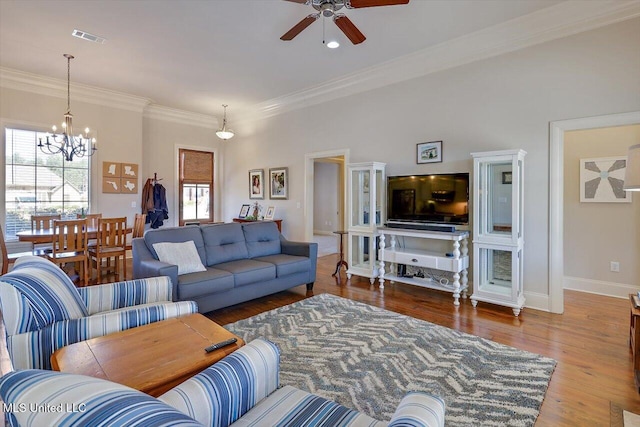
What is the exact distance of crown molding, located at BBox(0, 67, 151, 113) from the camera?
5188 mm

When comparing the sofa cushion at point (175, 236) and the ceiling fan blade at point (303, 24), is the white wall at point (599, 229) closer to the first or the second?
the ceiling fan blade at point (303, 24)

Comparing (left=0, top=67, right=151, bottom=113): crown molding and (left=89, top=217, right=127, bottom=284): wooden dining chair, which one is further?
(left=0, top=67, right=151, bottom=113): crown molding

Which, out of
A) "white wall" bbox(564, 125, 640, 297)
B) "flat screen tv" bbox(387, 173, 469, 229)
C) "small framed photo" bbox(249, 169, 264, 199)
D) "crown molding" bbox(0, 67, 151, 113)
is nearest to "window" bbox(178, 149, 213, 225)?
"small framed photo" bbox(249, 169, 264, 199)

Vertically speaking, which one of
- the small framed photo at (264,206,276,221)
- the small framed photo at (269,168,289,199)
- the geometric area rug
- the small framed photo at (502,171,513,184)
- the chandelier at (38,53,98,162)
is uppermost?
the chandelier at (38,53,98,162)

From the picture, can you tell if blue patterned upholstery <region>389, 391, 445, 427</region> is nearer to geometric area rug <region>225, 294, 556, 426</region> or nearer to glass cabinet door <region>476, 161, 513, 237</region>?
geometric area rug <region>225, 294, 556, 426</region>

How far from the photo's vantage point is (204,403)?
1.09 metres

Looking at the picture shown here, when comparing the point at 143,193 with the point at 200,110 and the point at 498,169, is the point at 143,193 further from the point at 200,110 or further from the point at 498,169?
the point at 498,169

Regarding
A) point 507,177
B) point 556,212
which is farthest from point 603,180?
point 507,177

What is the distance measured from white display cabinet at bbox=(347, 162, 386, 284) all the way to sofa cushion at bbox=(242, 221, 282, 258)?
1215 mm

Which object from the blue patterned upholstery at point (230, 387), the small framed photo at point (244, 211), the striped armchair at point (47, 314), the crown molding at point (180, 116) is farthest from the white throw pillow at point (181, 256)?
the crown molding at point (180, 116)

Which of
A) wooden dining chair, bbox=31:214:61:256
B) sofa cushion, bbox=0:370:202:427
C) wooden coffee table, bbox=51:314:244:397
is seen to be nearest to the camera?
sofa cushion, bbox=0:370:202:427

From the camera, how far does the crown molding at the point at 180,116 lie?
7.02 metres

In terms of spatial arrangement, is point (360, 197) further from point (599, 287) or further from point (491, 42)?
point (599, 287)

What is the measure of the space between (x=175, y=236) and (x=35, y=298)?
2119mm
